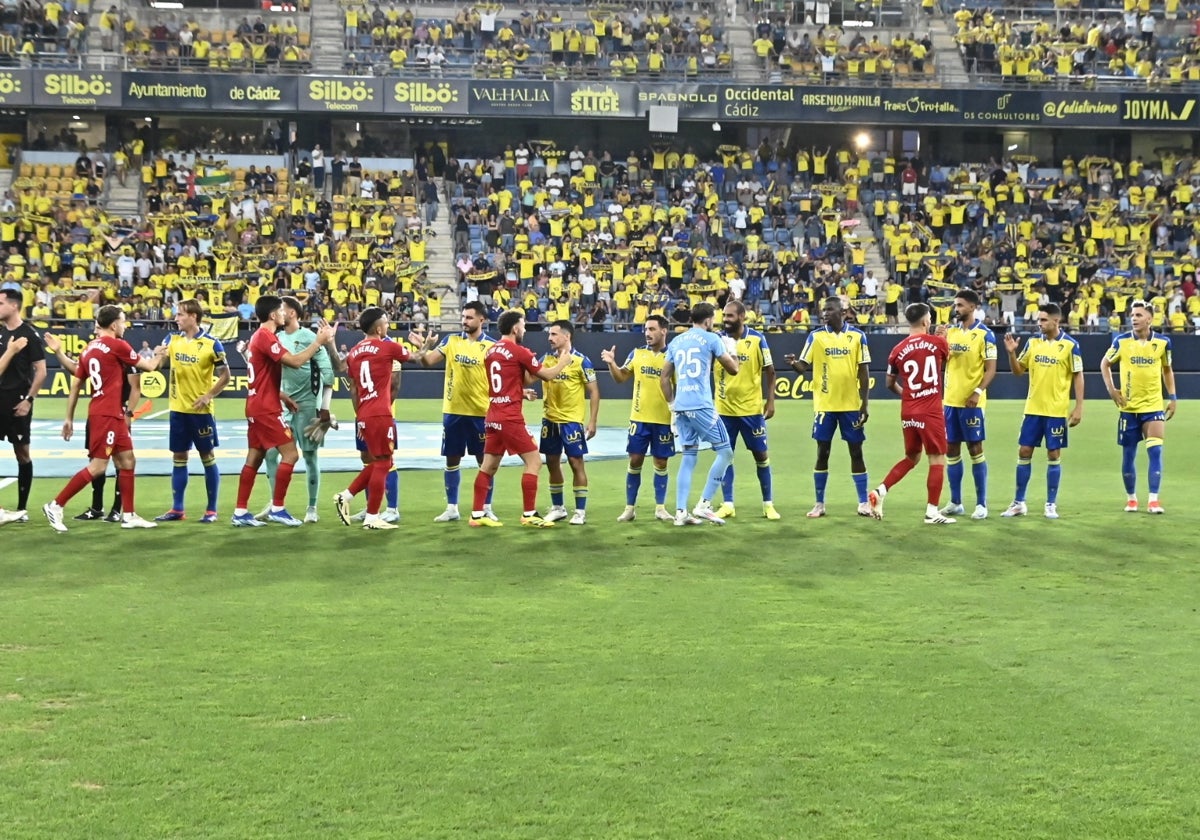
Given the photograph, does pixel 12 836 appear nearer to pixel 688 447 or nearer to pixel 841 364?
pixel 688 447

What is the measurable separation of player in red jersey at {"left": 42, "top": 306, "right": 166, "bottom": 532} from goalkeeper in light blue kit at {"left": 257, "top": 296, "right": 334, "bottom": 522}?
1.27 metres

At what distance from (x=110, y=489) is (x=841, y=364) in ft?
26.8

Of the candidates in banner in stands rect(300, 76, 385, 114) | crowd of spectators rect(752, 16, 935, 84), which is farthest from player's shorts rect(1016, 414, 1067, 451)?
crowd of spectators rect(752, 16, 935, 84)

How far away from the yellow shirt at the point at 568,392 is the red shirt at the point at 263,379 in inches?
95.5

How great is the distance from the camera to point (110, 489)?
1509 cm

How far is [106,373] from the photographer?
12.0 meters

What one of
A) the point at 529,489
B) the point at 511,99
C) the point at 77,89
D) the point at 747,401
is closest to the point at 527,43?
the point at 511,99

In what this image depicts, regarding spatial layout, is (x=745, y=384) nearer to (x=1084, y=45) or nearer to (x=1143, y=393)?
(x=1143, y=393)

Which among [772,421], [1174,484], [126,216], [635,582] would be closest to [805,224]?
[772,421]

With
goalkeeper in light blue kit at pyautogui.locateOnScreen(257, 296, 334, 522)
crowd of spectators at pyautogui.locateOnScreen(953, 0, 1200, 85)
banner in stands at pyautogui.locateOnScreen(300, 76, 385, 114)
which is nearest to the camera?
goalkeeper in light blue kit at pyautogui.locateOnScreen(257, 296, 334, 522)

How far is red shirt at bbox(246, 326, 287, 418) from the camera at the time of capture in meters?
12.0

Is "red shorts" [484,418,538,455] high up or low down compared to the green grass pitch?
up

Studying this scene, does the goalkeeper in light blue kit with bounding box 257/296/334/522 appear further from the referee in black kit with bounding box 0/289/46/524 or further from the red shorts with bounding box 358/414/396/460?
the referee in black kit with bounding box 0/289/46/524

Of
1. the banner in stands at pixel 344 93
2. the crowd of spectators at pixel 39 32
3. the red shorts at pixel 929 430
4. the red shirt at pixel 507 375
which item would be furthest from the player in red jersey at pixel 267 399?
the crowd of spectators at pixel 39 32
